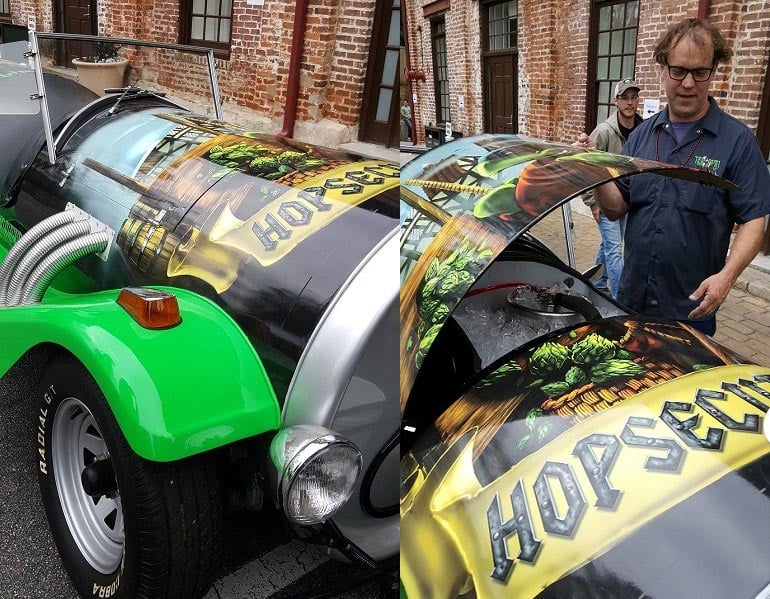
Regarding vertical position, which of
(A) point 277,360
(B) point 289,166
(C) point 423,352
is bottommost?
(A) point 277,360

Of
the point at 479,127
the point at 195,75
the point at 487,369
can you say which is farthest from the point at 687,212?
the point at 195,75

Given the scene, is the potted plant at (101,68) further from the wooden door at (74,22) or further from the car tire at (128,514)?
the car tire at (128,514)

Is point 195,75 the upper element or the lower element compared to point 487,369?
upper

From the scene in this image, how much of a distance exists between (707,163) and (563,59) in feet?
2.02

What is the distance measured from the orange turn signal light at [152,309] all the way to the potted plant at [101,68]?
4.72 feet

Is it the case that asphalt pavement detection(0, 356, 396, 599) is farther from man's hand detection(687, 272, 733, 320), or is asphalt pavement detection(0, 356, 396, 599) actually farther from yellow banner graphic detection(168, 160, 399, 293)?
man's hand detection(687, 272, 733, 320)

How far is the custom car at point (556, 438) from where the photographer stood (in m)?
0.93

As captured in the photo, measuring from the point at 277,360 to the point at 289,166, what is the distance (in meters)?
0.70

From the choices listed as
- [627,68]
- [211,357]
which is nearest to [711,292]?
[211,357]

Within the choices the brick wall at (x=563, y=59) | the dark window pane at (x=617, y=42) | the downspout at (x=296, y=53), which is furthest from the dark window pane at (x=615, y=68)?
the downspout at (x=296, y=53)

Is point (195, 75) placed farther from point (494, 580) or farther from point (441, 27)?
point (494, 580)

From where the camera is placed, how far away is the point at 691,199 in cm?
204

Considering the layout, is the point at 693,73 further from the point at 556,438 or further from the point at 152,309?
the point at 152,309

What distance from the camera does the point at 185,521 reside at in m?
1.47
